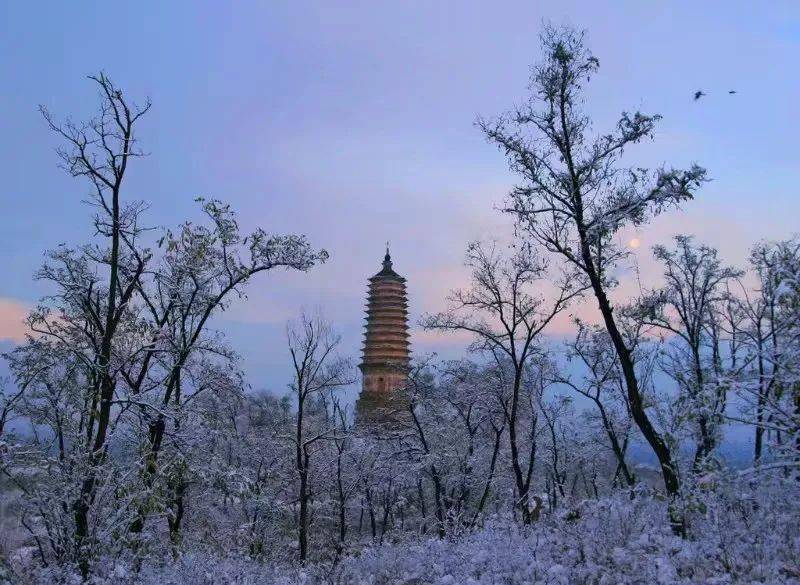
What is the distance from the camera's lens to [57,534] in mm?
9805

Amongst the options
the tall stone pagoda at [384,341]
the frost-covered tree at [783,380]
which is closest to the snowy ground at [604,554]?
the frost-covered tree at [783,380]

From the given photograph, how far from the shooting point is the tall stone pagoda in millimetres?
65625

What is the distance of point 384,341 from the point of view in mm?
69750

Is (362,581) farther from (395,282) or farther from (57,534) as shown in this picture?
(395,282)

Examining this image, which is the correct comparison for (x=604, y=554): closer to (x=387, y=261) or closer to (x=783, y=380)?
(x=783, y=380)

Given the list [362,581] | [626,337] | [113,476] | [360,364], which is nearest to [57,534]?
[113,476]

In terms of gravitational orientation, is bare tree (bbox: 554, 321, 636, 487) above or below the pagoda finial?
below

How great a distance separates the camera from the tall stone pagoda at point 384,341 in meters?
65.6

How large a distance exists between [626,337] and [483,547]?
606 inches

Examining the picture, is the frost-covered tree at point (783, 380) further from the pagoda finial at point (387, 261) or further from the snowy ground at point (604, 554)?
the pagoda finial at point (387, 261)

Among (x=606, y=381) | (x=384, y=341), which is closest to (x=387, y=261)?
(x=384, y=341)

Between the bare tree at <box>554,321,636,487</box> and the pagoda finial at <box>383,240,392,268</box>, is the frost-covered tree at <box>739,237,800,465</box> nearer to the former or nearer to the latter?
the bare tree at <box>554,321,636,487</box>

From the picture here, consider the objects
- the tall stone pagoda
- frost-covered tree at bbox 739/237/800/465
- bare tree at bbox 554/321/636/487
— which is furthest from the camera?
the tall stone pagoda

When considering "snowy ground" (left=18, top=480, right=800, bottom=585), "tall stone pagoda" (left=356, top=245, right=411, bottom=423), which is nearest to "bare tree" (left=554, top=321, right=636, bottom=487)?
"snowy ground" (left=18, top=480, right=800, bottom=585)
